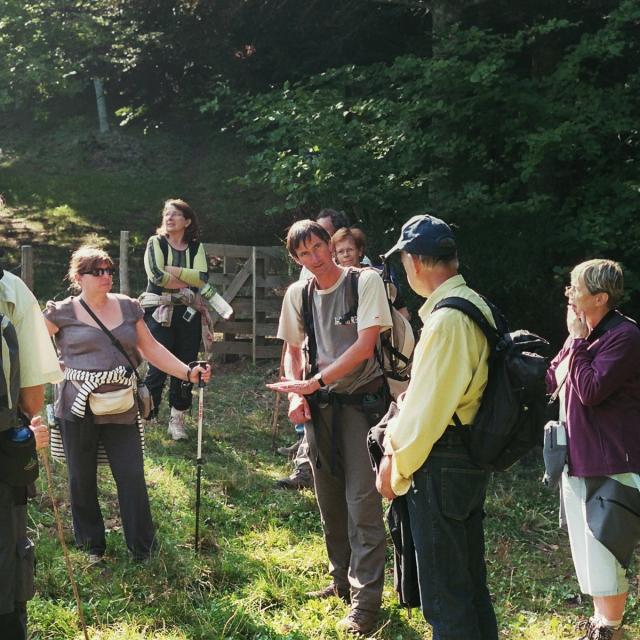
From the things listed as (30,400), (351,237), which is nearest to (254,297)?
(351,237)

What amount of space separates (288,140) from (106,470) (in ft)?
15.2

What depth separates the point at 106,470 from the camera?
6516 millimetres

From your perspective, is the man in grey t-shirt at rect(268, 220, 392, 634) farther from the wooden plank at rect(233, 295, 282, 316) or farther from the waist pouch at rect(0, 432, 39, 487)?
the wooden plank at rect(233, 295, 282, 316)

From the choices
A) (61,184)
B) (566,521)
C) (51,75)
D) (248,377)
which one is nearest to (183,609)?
(566,521)

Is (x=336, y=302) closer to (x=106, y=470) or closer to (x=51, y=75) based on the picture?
(x=106, y=470)

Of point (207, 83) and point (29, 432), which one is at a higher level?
point (207, 83)

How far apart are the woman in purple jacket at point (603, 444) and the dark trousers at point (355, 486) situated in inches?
39.2

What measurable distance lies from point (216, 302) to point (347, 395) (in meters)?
Result: 3.07

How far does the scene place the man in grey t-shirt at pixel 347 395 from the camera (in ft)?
13.7

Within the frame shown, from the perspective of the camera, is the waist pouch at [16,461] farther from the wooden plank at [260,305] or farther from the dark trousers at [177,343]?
the wooden plank at [260,305]

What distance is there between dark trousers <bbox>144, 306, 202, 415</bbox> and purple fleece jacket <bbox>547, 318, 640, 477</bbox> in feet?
13.1

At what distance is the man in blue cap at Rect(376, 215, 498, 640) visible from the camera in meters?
3.03

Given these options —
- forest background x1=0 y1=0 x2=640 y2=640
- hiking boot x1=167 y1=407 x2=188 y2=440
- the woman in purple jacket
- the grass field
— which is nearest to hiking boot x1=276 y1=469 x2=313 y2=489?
forest background x1=0 y1=0 x2=640 y2=640

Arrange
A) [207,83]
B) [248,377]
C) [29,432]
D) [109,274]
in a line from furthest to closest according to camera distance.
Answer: [207,83] < [248,377] < [109,274] < [29,432]
